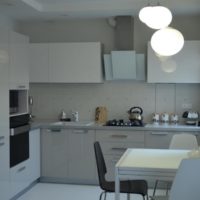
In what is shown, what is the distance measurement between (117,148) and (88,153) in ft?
1.38

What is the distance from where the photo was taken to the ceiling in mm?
5137

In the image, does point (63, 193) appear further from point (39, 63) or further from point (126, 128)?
point (39, 63)

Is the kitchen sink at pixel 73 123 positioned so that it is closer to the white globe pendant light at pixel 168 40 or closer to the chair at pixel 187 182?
the white globe pendant light at pixel 168 40

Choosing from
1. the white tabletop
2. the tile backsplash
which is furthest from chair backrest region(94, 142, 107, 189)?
the tile backsplash

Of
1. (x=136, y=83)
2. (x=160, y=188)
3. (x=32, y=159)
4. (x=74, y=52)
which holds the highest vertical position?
(x=74, y=52)

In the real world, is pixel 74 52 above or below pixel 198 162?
above

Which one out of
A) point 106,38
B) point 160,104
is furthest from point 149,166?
point 106,38

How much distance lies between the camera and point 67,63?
5781 millimetres

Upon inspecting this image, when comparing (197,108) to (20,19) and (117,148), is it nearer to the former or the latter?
(117,148)

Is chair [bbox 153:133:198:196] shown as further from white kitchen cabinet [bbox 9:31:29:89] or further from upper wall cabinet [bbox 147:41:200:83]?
white kitchen cabinet [bbox 9:31:29:89]

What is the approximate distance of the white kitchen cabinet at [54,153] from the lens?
5578mm

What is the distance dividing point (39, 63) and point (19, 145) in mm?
1536

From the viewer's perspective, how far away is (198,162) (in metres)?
2.92

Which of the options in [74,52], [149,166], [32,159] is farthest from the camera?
[74,52]
